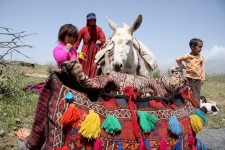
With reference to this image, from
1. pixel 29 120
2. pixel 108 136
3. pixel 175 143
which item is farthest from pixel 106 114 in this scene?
pixel 29 120

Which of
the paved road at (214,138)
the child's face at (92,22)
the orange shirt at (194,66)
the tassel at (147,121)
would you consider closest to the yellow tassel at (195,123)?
the tassel at (147,121)

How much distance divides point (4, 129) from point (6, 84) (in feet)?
7.63

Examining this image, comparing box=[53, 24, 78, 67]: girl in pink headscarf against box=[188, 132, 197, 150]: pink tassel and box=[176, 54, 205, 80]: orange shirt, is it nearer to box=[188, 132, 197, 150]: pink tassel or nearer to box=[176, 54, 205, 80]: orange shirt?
box=[188, 132, 197, 150]: pink tassel

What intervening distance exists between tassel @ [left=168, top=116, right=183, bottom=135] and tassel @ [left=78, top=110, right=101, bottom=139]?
2.14ft

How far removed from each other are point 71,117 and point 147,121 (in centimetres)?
65

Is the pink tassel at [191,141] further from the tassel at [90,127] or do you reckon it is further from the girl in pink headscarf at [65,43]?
the girl in pink headscarf at [65,43]

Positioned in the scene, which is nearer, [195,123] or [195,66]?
[195,123]

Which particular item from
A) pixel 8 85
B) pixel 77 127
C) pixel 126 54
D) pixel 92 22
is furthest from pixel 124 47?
pixel 8 85

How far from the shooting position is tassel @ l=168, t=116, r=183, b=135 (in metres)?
2.29

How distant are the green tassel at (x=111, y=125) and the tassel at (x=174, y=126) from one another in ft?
1.60

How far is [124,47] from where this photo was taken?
4219 millimetres

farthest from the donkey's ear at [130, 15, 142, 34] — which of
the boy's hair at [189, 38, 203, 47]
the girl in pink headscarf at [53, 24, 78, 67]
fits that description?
the girl in pink headscarf at [53, 24, 78, 67]

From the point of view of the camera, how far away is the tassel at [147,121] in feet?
7.23

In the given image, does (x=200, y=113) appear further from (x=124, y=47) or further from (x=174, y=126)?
(x=124, y=47)
